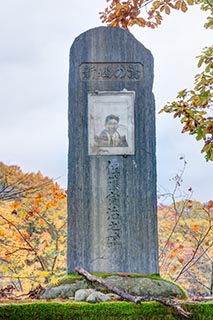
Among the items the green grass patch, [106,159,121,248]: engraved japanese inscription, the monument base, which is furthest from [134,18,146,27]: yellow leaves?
the green grass patch

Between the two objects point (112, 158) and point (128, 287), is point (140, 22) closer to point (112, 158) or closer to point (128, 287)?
point (112, 158)

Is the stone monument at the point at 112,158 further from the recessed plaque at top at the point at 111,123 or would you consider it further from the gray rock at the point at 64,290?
the gray rock at the point at 64,290

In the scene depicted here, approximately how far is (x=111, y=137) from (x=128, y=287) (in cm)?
145

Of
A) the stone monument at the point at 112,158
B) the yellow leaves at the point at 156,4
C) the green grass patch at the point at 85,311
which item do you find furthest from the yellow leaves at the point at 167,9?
the green grass patch at the point at 85,311

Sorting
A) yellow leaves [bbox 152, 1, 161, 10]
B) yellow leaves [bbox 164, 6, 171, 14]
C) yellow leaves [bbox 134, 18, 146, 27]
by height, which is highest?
yellow leaves [bbox 152, 1, 161, 10]

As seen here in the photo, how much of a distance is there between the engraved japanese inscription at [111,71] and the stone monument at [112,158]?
10 mm

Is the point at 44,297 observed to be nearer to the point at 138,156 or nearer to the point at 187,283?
the point at 138,156

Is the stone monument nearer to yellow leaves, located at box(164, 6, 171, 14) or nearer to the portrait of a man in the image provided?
the portrait of a man

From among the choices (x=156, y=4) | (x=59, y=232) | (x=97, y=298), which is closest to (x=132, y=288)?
(x=97, y=298)

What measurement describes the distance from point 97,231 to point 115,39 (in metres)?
1.97

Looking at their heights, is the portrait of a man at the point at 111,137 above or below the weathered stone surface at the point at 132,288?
above

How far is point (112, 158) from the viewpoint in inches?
181

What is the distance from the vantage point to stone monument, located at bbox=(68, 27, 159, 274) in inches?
176

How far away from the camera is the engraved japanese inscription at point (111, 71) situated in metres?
4.73
